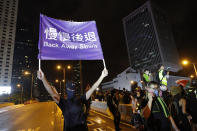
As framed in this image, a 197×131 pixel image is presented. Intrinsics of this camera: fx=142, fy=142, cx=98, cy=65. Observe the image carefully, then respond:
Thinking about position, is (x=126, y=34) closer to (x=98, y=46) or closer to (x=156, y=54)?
(x=156, y=54)

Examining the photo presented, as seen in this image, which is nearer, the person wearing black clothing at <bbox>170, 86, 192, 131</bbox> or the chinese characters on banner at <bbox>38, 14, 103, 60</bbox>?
the chinese characters on banner at <bbox>38, 14, 103, 60</bbox>

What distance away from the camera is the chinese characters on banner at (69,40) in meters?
3.98

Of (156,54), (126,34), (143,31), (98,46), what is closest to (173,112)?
(98,46)

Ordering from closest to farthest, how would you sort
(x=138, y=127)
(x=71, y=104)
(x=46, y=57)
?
(x=71, y=104), (x=46, y=57), (x=138, y=127)

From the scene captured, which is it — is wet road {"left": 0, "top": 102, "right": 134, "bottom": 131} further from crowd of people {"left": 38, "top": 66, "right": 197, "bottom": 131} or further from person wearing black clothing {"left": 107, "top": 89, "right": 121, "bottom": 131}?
crowd of people {"left": 38, "top": 66, "right": 197, "bottom": 131}

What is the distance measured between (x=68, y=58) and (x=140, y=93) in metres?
4.52

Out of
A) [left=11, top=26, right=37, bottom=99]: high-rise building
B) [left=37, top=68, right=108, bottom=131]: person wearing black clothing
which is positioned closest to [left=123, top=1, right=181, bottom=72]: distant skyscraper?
[left=11, top=26, right=37, bottom=99]: high-rise building

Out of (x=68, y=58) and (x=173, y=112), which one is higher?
(x=68, y=58)

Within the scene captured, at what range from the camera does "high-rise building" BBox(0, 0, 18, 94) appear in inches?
4124

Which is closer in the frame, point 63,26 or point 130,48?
point 63,26

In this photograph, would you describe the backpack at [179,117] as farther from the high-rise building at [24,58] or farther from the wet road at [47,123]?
the high-rise building at [24,58]

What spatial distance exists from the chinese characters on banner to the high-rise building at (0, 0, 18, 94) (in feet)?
392

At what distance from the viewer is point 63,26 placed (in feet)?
14.6

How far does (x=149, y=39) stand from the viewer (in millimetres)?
126938
